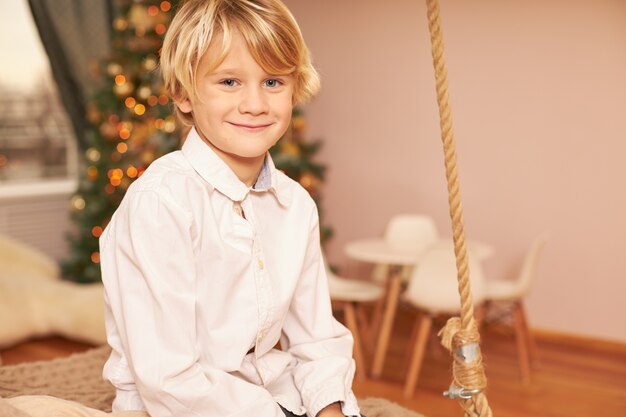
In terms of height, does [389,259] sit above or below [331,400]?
below

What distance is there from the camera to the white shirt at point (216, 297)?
1.30m

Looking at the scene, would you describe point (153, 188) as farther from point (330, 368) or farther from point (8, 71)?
point (8, 71)

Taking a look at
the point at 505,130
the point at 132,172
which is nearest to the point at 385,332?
the point at 505,130

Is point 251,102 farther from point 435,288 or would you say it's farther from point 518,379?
point 518,379

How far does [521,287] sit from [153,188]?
2760 millimetres

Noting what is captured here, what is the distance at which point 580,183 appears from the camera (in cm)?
431

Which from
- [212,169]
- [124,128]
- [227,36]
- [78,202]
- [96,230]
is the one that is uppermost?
[227,36]

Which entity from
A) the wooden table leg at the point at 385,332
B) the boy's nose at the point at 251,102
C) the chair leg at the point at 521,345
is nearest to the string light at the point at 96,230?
the wooden table leg at the point at 385,332

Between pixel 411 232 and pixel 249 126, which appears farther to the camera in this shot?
pixel 411 232

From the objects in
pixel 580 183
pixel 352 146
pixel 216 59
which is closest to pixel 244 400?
pixel 216 59

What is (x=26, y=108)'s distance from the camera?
17.6 ft

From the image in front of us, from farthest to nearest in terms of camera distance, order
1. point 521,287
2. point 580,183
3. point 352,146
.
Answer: point 352,146
point 580,183
point 521,287

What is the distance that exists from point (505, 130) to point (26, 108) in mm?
3143

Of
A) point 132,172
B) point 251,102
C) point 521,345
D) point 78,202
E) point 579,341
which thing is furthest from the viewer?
point 78,202
